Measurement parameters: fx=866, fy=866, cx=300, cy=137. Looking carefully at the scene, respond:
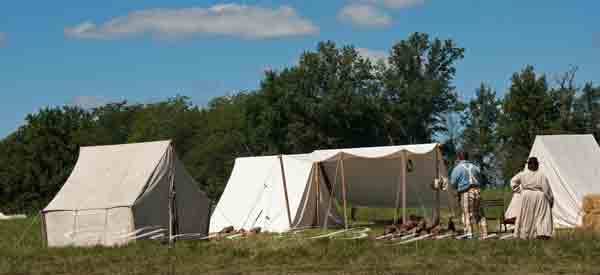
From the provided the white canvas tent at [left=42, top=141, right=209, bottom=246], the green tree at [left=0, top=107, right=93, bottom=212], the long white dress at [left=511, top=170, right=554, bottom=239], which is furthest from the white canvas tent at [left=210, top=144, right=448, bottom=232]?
the green tree at [left=0, top=107, right=93, bottom=212]

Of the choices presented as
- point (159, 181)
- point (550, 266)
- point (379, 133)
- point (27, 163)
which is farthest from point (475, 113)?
point (550, 266)

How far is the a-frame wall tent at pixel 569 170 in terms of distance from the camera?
16578mm

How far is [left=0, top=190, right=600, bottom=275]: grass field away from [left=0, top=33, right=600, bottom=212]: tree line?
21511 mm

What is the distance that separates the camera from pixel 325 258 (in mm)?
10000

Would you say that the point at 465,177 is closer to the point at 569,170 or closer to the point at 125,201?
the point at 125,201

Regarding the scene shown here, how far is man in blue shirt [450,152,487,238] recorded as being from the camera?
11984 mm

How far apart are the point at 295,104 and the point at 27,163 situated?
1648cm

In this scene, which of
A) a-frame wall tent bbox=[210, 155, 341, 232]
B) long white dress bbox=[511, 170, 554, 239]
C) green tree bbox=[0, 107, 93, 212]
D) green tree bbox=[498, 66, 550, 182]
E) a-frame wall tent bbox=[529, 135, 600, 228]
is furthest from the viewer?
green tree bbox=[0, 107, 93, 212]

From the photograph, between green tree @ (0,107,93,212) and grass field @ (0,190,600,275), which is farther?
green tree @ (0,107,93,212)

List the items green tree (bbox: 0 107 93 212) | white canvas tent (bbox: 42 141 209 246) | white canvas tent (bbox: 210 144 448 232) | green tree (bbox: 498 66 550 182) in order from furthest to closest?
green tree (bbox: 0 107 93 212)
green tree (bbox: 498 66 550 182)
white canvas tent (bbox: 210 144 448 232)
white canvas tent (bbox: 42 141 209 246)

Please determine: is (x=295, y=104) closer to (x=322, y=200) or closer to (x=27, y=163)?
(x=27, y=163)

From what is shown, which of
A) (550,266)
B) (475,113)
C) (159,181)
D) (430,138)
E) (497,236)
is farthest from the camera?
(475,113)

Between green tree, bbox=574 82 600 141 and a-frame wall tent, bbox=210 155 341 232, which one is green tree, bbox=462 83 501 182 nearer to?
green tree, bbox=574 82 600 141

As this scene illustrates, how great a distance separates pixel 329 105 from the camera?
3706cm
